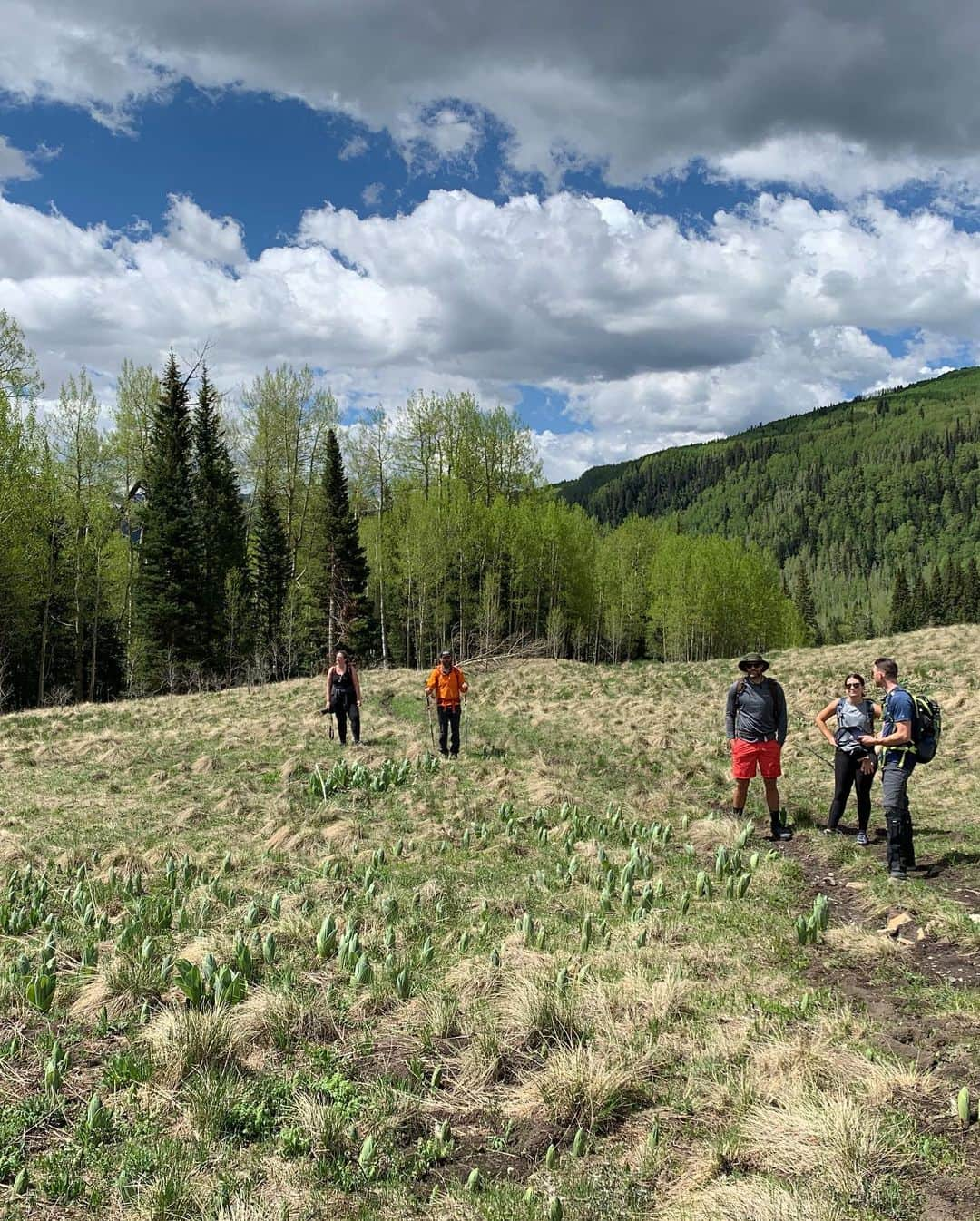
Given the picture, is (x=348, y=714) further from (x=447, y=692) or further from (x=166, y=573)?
(x=166, y=573)

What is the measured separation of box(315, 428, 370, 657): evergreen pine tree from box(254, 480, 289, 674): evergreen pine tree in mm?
3187

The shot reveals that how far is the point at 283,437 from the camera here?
3934 centimetres

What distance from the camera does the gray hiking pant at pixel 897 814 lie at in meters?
7.31

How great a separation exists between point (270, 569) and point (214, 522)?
3823 mm

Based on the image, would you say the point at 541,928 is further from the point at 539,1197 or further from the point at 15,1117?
the point at 15,1117

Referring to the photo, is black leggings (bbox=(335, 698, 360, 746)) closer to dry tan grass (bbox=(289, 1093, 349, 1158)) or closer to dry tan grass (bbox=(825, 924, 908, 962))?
dry tan grass (bbox=(825, 924, 908, 962))

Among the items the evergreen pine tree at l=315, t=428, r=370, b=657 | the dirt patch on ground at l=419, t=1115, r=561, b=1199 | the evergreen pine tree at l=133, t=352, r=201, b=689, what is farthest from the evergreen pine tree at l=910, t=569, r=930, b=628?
the dirt patch on ground at l=419, t=1115, r=561, b=1199

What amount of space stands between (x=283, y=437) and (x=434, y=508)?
868 centimetres

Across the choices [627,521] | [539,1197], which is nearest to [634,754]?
[539,1197]

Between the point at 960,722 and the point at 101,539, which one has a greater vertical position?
the point at 101,539

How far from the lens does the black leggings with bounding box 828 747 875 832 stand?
28.6ft

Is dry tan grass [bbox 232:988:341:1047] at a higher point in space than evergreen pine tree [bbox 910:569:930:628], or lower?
lower

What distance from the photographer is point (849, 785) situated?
909 cm

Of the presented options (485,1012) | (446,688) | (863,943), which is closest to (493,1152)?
(485,1012)
